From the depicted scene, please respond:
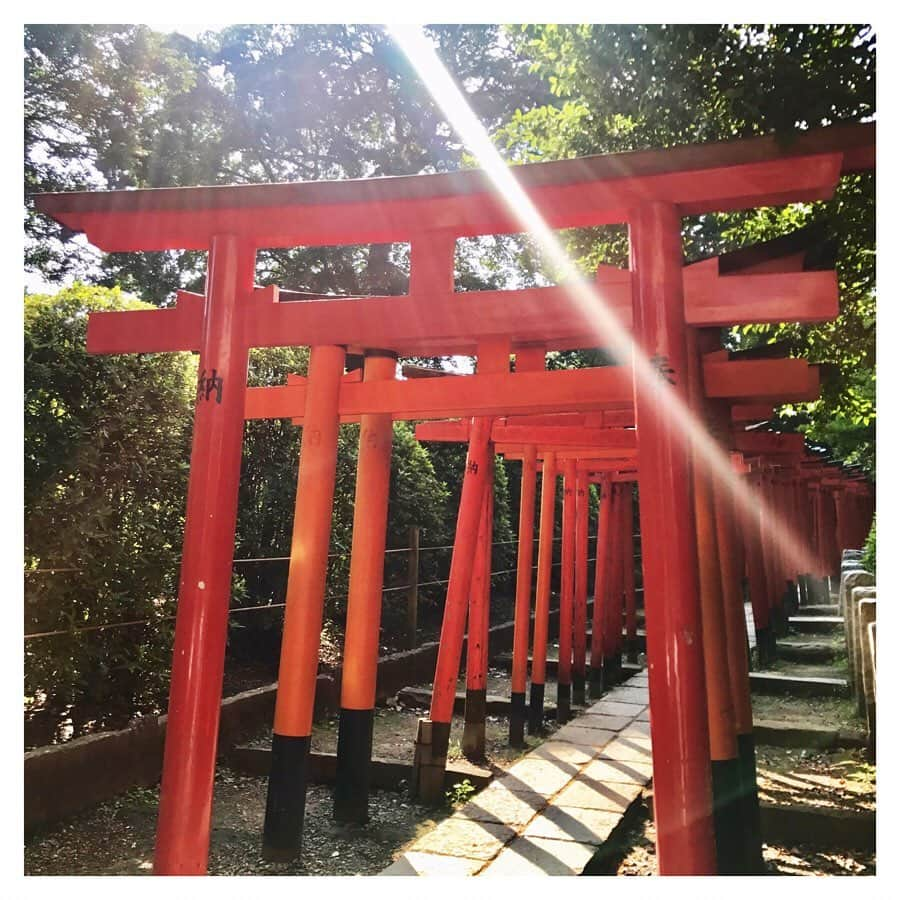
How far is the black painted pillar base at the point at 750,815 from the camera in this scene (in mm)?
4191

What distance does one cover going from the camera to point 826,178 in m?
2.88

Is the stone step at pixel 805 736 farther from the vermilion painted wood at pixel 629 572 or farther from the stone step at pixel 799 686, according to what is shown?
the vermilion painted wood at pixel 629 572

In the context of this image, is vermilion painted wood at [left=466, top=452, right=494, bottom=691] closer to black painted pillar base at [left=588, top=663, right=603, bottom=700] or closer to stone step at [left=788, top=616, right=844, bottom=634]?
black painted pillar base at [left=588, top=663, right=603, bottom=700]

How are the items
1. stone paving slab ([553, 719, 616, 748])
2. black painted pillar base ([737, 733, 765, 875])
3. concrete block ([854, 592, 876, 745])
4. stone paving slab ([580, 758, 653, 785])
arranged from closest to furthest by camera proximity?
black painted pillar base ([737, 733, 765, 875]), stone paving slab ([580, 758, 653, 785]), concrete block ([854, 592, 876, 745]), stone paving slab ([553, 719, 616, 748])

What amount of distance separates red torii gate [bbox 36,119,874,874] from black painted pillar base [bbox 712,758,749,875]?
126 cm

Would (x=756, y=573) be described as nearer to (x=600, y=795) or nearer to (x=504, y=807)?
(x=600, y=795)

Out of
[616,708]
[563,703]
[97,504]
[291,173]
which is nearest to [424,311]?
[97,504]

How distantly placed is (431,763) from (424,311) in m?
3.56

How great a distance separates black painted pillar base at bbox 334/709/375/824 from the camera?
4758 mm

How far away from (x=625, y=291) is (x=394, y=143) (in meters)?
12.8

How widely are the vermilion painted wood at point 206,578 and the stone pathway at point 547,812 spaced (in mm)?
1030

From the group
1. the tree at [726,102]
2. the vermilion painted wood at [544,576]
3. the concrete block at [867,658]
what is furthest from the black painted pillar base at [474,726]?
the tree at [726,102]

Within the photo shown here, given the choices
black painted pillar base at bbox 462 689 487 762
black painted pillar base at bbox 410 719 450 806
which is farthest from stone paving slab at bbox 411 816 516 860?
black painted pillar base at bbox 462 689 487 762
